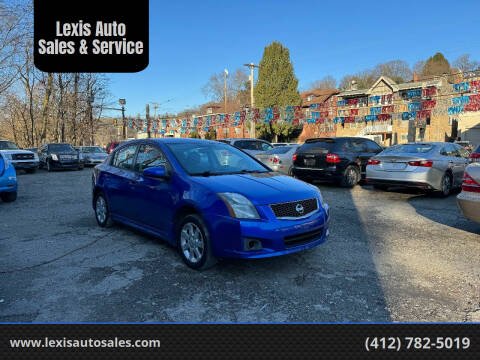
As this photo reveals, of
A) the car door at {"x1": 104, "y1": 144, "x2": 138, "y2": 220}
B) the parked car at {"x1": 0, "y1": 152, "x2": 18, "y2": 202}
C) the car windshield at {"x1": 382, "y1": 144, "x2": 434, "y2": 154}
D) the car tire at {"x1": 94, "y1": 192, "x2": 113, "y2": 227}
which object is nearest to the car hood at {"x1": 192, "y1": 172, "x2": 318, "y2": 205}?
the car door at {"x1": 104, "y1": 144, "x2": 138, "y2": 220}

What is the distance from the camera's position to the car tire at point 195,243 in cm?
372

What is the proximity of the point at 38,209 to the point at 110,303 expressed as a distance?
5779mm

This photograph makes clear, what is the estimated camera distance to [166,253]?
451 centimetres

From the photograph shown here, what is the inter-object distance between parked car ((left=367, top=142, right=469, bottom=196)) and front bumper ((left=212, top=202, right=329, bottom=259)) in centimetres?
578

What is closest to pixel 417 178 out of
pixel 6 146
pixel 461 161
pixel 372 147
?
pixel 461 161

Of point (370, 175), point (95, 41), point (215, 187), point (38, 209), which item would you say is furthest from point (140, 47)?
point (370, 175)

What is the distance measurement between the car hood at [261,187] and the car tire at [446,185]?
590 cm

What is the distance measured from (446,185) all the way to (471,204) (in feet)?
14.0

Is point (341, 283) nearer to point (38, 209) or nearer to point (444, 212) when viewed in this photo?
point (444, 212)

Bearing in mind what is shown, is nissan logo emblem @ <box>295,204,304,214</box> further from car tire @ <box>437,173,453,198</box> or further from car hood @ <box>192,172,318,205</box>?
car tire @ <box>437,173,453,198</box>

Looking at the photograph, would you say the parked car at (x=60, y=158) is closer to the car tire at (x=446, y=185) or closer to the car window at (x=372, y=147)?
the car window at (x=372, y=147)

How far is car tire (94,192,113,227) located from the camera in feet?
18.8

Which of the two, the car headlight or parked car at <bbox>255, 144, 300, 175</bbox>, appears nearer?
the car headlight

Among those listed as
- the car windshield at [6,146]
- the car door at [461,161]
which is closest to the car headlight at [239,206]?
the car door at [461,161]
